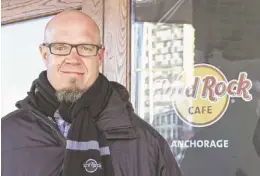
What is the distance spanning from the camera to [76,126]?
1.71 metres

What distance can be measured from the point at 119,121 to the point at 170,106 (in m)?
0.74

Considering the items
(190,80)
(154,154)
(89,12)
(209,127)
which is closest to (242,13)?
(190,80)

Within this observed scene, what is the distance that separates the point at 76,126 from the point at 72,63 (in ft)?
0.67

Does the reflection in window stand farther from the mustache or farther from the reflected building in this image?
the mustache

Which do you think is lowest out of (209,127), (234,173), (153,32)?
(234,173)

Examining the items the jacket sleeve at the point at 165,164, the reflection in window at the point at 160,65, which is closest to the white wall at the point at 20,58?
the reflection in window at the point at 160,65

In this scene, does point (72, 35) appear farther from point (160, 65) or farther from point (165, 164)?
point (160, 65)

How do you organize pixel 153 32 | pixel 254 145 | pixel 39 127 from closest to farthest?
1. pixel 39 127
2. pixel 254 145
3. pixel 153 32

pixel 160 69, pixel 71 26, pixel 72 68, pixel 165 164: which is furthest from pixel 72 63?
pixel 160 69

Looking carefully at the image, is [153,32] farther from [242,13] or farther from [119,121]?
[119,121]

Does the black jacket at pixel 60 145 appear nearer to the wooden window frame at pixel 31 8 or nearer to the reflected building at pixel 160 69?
the reflected building at pixel 160 69

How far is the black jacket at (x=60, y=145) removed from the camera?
5.56 ft

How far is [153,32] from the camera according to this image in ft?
8.23

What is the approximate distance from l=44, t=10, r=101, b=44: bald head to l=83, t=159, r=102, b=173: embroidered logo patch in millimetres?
401
